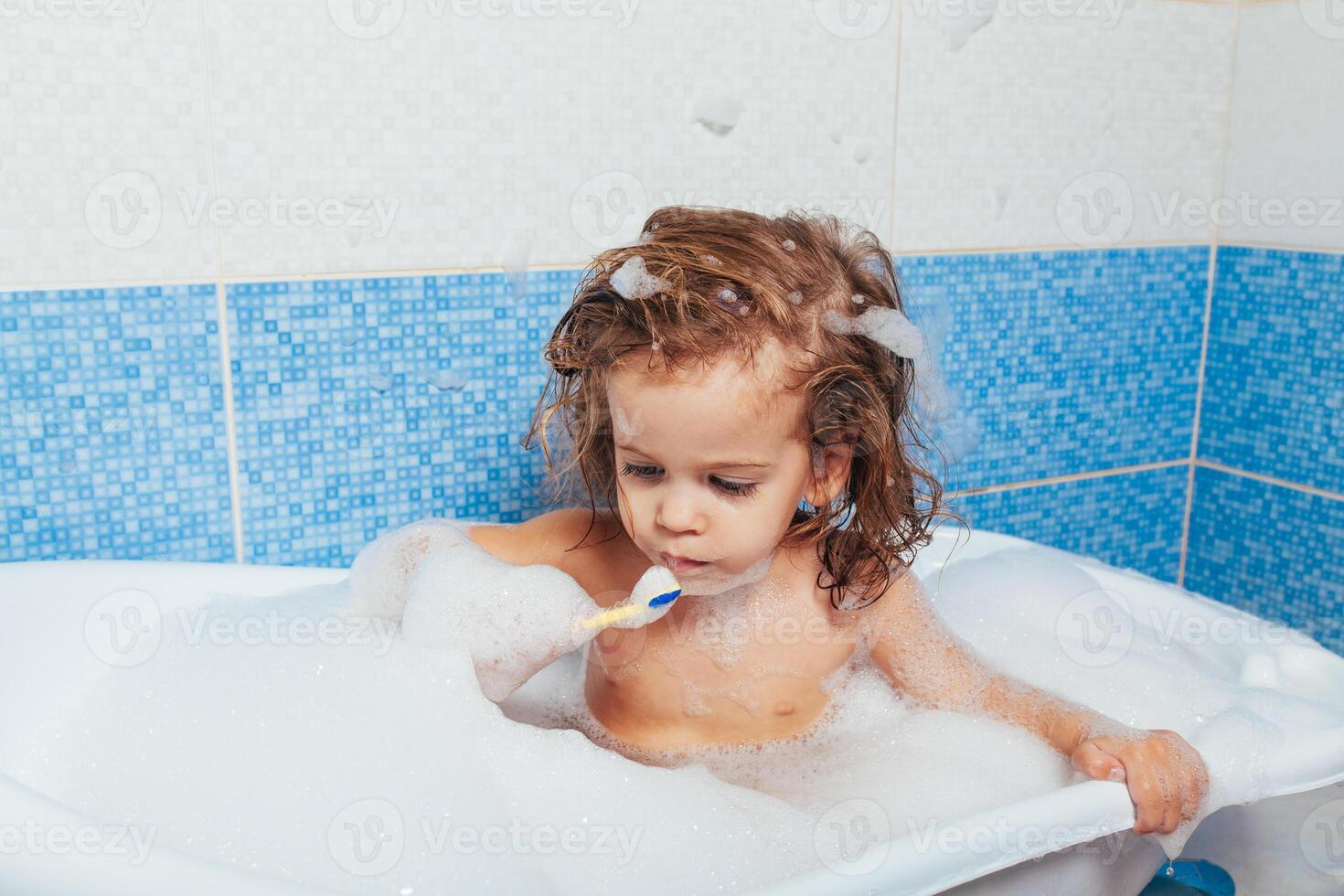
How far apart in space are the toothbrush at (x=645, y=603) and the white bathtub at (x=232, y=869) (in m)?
0.31

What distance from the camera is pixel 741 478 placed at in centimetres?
110

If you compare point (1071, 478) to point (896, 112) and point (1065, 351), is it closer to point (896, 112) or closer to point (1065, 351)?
point (1065, 351)

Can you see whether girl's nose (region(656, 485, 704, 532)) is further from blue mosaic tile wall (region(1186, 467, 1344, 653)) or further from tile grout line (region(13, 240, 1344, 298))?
blue mosaic tile wall (region(1186, 467, 1344, 653))

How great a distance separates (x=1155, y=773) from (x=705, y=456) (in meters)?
0.45

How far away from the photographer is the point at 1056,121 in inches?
64.8

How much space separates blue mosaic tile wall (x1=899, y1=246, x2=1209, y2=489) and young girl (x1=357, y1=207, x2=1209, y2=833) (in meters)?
0.29

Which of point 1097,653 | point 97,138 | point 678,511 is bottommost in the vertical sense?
point 1097,653

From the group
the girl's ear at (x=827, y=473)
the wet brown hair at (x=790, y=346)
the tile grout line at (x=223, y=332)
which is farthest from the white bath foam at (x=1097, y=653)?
the tile grout line at (x=223, y=332)

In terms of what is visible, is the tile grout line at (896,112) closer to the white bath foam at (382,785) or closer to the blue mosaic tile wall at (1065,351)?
the blue mosaic tile wall at (1065,351)

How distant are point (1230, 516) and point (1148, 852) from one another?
905 mm

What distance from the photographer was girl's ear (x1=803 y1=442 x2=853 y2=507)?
1.17 m

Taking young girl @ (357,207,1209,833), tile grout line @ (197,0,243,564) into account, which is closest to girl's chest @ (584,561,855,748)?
young girl @ (357,207,1209,833)

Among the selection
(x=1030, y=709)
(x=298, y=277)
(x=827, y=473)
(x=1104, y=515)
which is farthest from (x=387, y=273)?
(x=1104, y=515)

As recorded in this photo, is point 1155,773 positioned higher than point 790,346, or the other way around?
point 790,346
